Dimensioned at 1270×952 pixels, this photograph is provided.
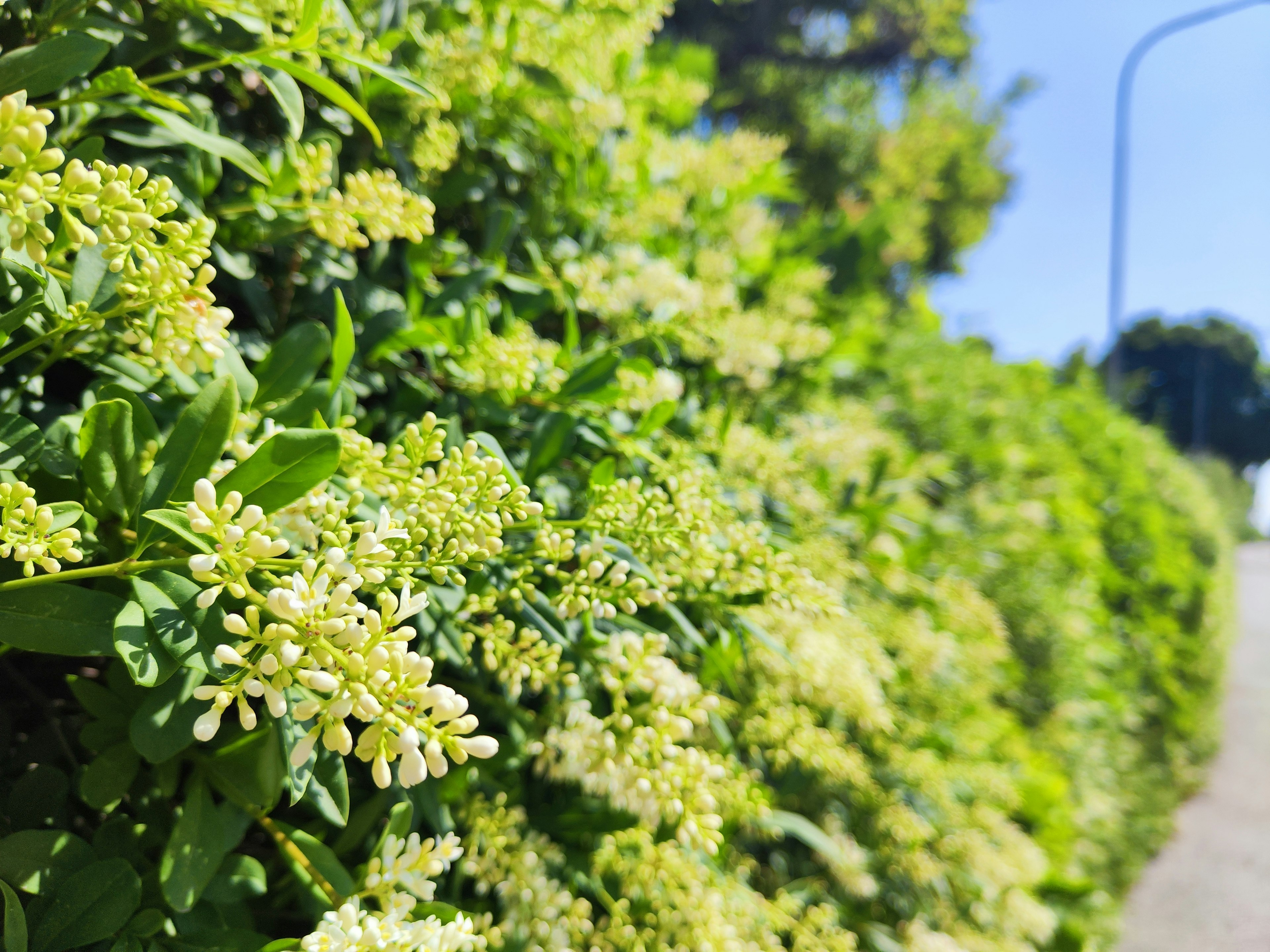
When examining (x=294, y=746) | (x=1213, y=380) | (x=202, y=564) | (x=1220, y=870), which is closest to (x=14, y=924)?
(x=294, y=746)

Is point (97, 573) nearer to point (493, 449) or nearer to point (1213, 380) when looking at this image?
point (493, 449)

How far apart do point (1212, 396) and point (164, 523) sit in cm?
4202

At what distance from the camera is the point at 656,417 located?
3.61 ft

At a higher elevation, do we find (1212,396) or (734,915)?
(1212,396)

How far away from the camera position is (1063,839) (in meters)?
2.87

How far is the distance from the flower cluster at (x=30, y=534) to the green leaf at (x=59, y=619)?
0.07ft

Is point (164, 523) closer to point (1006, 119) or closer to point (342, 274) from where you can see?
point (342, 274)

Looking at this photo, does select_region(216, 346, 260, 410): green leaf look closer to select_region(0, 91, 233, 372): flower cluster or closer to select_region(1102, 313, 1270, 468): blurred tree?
select_region(0, 91, 233, 372): flower cluster

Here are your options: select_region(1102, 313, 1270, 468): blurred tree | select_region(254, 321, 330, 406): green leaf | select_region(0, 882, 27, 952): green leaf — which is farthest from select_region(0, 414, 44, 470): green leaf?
select_region(1102, 313, 1270, 468): blurred tree

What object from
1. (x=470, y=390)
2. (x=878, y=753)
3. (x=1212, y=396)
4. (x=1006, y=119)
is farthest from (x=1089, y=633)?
(x=1212, y=396)

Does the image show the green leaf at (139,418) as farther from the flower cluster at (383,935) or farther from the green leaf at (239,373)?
the flower cluster at (383,935)

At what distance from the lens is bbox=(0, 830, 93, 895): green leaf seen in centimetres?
66

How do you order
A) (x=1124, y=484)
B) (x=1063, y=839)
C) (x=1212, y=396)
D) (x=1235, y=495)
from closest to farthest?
(x=1063, y=839) → (x=1124, y=484) → (x=1235, y=495) → (x=1212, y=396)

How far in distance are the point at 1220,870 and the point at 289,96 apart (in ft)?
19.6
